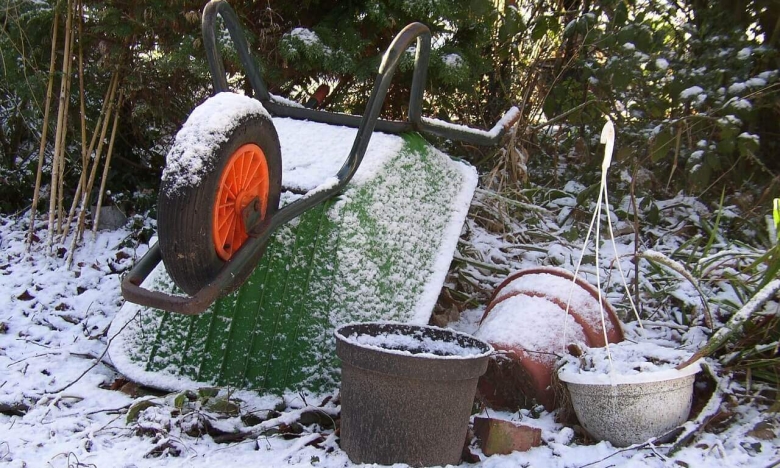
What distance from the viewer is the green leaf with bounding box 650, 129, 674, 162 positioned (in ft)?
9.48

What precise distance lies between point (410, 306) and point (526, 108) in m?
2.04

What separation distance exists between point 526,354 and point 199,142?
1013 millimetres

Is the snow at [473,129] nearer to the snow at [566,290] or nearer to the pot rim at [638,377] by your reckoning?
the snow at [566,290]

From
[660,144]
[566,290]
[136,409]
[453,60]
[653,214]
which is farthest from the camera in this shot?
[653,214]

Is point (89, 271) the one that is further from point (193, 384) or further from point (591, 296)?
point (591, 296)

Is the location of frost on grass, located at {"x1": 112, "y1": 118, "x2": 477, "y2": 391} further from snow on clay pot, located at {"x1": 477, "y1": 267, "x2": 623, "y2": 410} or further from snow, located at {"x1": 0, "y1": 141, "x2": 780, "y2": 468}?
snow on clay pot, located at {"x1": 477, "y1": 267, "x2": 623, "y2": 410}

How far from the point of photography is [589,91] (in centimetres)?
355

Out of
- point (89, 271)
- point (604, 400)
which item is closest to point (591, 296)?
point (604, 400)

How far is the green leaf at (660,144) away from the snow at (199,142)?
212 centimetres

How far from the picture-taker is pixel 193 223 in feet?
4.27

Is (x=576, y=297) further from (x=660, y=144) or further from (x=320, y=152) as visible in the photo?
(x=660, y=144)

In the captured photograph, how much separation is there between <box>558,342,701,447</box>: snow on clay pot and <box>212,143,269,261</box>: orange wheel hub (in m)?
0.86

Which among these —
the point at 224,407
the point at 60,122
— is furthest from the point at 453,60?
the point at 224,407

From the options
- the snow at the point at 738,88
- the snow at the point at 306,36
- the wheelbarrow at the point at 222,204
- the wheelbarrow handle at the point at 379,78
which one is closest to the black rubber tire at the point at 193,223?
the wheelbarrow at the point at 222,204
